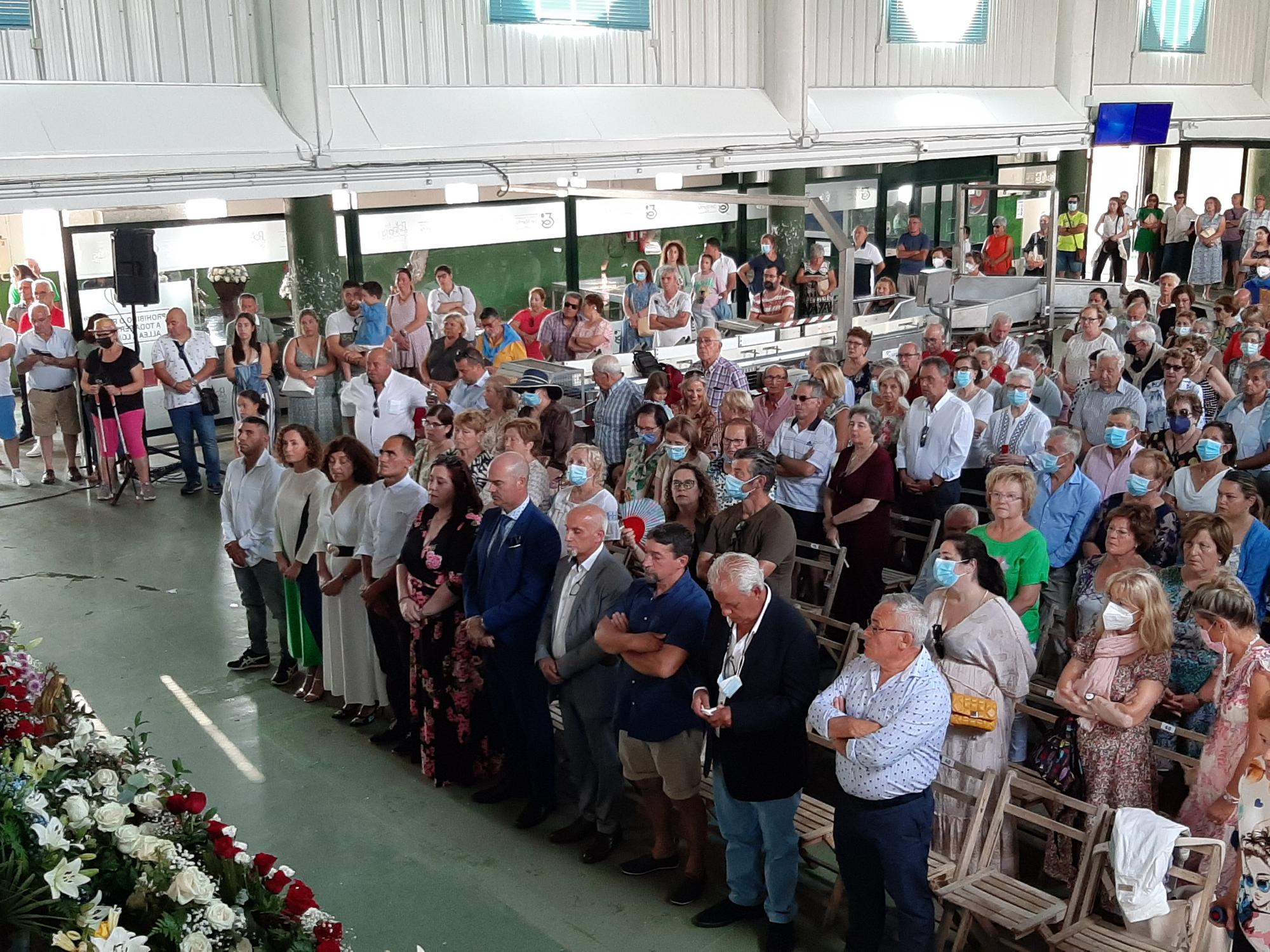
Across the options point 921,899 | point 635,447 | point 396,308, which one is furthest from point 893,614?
point 396,308

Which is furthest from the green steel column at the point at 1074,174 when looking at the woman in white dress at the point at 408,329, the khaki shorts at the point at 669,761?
the khaki shorts at the point at 669,761

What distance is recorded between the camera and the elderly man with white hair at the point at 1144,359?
397 inches

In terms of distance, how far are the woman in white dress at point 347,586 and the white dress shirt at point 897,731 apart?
3.19 metres

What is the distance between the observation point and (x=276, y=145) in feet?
34.8

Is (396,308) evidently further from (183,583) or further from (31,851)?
(31,851)

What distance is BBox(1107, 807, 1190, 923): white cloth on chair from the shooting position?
14.0ft

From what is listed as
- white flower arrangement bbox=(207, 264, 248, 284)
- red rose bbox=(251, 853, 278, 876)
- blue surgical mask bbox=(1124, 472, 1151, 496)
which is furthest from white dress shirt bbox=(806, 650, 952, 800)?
white flower arrangement bbox=(207, 264, 248, 284)

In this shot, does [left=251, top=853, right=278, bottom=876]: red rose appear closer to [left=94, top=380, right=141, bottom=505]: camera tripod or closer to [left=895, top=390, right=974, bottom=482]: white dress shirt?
[left=895, top=390, right=974, bottom=482]: white dress shirt

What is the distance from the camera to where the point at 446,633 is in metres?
6.27

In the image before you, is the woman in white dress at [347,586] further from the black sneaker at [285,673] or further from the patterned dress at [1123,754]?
the patterned dress at [1123,754]

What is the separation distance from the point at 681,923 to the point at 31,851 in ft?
8.53

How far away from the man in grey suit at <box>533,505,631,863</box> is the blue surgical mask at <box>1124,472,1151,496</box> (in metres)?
2.71

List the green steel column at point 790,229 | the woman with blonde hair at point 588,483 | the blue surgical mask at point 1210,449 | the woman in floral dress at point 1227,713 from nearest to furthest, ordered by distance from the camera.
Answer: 1. the woman in floral dress at point 1227,713
2. the woman with blonde hair at point 588,483
3. the blue surgical mask at point 1210,449
4. the green steel column at point 790,229

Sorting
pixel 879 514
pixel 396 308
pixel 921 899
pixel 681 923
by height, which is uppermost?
pixel 396 308
